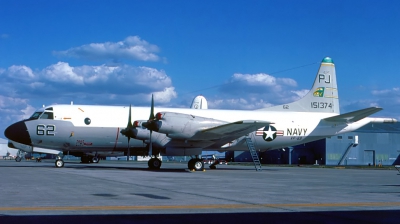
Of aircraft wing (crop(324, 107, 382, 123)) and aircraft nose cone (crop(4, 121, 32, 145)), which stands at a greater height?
aircraft wing (crop(324, 107, 382, 123))

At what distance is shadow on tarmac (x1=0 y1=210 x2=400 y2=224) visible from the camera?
924cm

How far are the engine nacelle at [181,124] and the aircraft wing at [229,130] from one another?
434 mm

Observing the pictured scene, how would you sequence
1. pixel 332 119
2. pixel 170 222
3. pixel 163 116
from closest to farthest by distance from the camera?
pixel 170 222 → pixel 163 116 → pixel 332 119

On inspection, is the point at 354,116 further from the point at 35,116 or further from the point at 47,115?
the point at 35,116

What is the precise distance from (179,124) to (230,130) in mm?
3633

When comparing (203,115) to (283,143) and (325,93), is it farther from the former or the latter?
(325,93)

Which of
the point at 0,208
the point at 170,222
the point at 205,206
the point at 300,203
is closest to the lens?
the point at 170,222

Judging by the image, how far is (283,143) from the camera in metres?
38.8

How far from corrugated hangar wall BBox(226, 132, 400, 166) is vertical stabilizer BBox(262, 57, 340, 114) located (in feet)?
121

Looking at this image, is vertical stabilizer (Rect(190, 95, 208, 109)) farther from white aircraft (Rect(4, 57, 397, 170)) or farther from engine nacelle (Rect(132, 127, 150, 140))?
engine nacelle (Rect(132, 127, 150, 140))

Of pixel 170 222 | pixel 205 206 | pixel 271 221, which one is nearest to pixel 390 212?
pixel 271 221

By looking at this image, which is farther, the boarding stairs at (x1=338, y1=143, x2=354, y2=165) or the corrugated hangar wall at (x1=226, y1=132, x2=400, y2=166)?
the corrugated hangar wall at (x1=226, y1=132, x2=400, y2=166)

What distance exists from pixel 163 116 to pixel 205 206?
20029 millimetres

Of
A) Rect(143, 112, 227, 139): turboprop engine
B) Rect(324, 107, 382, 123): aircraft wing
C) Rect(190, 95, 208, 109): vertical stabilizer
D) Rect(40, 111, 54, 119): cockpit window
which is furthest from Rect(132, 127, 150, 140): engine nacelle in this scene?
Rect(190, 95, 208, 109): vertical stabilizer
